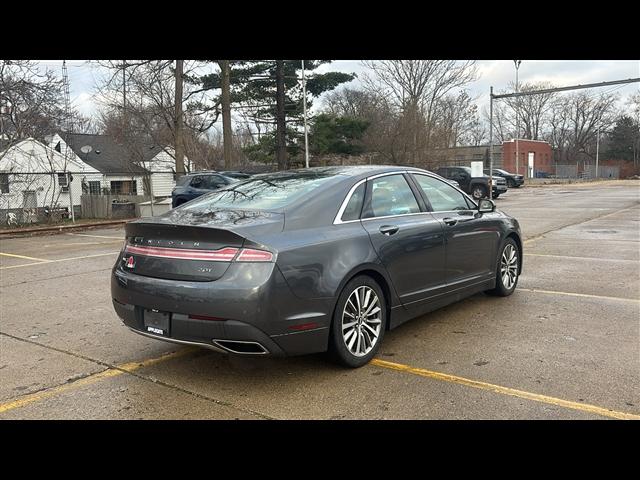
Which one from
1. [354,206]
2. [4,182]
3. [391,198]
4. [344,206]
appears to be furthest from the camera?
[4,182]

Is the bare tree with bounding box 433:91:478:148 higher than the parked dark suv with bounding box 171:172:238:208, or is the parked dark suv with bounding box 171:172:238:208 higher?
the bare tree with bounding box 433:91:478:148

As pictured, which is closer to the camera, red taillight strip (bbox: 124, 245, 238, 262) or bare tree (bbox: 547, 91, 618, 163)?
red taillight strip (bbox: 124, 245, 238, 262)

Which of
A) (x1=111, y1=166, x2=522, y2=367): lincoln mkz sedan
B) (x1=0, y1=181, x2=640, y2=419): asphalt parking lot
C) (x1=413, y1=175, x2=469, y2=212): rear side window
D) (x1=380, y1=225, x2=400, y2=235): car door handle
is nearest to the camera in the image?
(x1=0, y1=181, x2=640, y2=419): asphalt parking lot

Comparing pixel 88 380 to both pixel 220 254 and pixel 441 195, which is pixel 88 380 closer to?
pixel 220 254

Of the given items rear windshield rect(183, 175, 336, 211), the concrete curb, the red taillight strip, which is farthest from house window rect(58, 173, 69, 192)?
the red taillight strip

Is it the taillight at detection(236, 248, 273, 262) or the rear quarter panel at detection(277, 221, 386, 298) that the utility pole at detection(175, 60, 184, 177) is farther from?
the taillight at detection(236, 248, 273, 262)

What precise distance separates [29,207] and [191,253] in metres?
17.1

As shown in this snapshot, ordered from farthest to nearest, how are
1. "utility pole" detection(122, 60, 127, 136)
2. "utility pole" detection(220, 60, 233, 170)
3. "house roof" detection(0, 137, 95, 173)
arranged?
"utility pole" detection(220, 60, 233, 170)
"utility pole" detection(122, 60, 127, 136)
"house roof" detection(0, 137, 95, 173)

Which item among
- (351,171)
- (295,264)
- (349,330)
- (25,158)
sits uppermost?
(25,158)

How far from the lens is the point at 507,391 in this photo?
150 inches

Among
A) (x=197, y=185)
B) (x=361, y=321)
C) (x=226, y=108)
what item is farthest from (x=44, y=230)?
(x=361, y=321)

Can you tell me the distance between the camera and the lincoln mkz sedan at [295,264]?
3.71 metres

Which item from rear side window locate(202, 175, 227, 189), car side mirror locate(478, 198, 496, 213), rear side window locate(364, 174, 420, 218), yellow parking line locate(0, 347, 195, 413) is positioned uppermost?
rear side window locate(202, 175, 227, 189)

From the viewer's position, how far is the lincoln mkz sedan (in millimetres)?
3715
